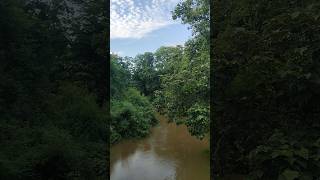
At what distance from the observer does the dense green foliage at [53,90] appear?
4.20m

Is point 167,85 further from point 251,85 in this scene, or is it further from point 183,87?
point 251,85

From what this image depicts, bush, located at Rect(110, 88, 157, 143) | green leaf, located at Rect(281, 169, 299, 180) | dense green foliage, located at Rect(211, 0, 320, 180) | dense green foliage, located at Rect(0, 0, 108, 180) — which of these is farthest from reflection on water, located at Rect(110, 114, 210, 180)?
green leaf, located at Rect(281, 169, 299, 180)

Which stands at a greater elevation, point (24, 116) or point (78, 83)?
point (78, 83)

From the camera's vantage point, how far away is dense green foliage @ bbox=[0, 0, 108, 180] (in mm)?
4199

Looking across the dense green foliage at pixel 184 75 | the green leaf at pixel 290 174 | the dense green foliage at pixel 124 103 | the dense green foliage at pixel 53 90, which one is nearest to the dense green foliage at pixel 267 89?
the green leaf at pixel 290 174

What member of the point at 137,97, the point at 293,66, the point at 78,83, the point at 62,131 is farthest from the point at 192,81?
the point at 293,66

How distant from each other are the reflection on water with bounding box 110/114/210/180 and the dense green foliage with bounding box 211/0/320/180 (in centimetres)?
138

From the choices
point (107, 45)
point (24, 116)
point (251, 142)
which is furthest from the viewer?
point (107, 45)

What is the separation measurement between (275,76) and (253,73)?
0.29 metres

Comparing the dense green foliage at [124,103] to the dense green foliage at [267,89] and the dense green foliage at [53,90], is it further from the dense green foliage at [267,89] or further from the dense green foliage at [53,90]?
the dense green foliage at [267,89]

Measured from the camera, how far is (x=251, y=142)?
4.54 m

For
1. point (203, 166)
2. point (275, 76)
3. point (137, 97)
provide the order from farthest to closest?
point (137, 97) < point (203, 166) < point (275, 76)

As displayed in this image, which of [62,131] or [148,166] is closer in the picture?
[62,131]

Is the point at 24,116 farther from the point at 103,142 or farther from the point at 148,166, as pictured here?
the point at 148,166
